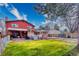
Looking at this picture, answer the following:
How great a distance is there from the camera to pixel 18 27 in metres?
1.34

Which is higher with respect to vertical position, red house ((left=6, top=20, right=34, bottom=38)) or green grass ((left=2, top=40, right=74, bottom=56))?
red house ((left=6, top=20, right=34, bottom=38))

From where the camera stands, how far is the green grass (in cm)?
130

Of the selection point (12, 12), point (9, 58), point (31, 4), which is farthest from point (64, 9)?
point (9, 58)

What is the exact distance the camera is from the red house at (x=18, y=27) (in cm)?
132

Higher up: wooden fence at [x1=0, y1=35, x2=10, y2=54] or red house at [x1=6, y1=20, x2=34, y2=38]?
red house at [x1=6, y1=20, x2=34, y2=38]

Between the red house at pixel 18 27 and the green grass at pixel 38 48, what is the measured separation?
0.06 m

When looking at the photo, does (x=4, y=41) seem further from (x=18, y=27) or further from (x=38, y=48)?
(x=38, y=48)

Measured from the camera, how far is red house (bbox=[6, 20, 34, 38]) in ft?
4.34

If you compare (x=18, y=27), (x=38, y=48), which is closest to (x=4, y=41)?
(x=18, y=27)

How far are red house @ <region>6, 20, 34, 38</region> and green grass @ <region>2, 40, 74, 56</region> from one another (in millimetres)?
65

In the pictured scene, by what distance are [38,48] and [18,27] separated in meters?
0.21

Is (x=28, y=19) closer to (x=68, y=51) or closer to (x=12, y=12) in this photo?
(x=12, y=12)

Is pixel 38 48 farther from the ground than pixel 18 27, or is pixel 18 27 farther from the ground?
pixel 18 27

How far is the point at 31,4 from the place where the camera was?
1331 mm
